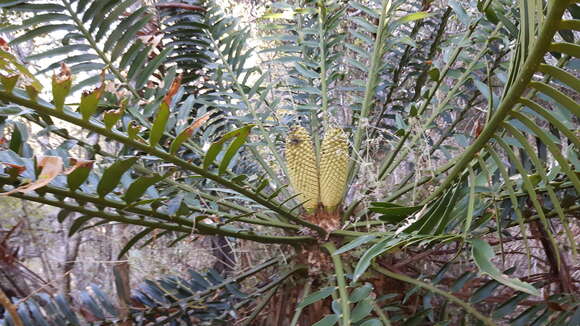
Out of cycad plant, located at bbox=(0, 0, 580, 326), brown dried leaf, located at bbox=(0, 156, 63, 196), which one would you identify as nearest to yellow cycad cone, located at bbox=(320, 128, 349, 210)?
cycad plant, located at bbox=(0, 0, 580, 326)

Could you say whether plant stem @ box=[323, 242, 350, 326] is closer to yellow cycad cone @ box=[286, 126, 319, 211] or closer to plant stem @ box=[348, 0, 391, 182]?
yellow cycad cone @ box=[286, 126, 319, 211]

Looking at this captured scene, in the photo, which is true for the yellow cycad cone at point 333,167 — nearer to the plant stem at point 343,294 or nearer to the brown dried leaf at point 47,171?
the plant stem at point 343,294

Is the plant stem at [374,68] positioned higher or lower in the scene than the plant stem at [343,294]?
higher

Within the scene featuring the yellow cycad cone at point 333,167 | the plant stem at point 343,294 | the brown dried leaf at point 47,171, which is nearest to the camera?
the brown dried leaf at point 47,171

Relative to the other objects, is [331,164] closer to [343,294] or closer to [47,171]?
[343,294]

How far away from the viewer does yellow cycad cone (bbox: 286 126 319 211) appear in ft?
3.45

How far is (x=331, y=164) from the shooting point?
3.47 ft

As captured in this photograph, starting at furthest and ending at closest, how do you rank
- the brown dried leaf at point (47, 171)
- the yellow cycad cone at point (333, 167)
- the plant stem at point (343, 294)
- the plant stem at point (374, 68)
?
1. the plant stem at point (374, 68)
2. the yellow cycad cone at point (333, 167)
3. the plant stem at point (343, 294)
4. the brown dried leaf at point (47, 171)

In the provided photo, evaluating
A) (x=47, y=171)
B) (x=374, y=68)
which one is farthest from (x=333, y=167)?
(x=47, y=171)

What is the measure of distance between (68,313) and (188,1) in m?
0.77

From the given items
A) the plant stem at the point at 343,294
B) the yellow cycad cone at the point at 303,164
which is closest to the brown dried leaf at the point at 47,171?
the plant stem at the point at 343,294

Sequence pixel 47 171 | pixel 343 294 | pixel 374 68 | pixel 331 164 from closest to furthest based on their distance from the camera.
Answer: pixel 47 171 < pixel 343 294 < pixel 331 164 < pixel 374 68

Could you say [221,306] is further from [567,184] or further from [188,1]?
[188,1]

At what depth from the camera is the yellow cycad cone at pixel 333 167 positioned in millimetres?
1041
